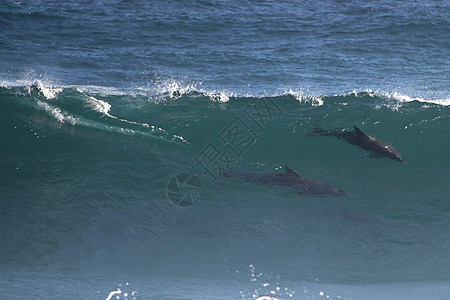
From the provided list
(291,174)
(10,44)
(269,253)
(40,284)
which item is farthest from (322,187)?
(10,44)

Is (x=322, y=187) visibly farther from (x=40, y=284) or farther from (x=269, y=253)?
(x=40, y=284)

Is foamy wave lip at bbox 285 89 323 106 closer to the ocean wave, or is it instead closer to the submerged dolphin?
the ocean wave

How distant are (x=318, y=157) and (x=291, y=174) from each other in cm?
171

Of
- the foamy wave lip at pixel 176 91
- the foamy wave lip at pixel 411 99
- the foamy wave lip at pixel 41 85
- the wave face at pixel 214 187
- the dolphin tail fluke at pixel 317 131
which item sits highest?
the foamy wave lip at pixel 411 99

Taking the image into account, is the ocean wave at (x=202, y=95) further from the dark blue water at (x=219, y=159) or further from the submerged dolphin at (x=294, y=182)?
the submerged dolphin at (x=294, y=182)

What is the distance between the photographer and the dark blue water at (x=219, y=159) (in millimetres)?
9625

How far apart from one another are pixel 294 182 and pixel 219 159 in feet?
7.25

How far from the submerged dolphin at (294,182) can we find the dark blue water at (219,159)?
11 centimetres

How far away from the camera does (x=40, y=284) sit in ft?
28.9

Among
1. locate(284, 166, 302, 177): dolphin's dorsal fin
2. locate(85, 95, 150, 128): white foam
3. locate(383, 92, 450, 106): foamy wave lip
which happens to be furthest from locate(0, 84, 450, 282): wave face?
locate(284, 166, 302, 177): dolphin's dorsal fin

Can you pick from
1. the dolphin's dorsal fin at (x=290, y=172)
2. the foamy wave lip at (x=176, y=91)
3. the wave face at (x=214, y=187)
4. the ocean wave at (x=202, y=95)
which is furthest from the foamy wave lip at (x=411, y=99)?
the dolphin's dorsal fin at (x=290, y=172)

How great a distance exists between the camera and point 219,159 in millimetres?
13867

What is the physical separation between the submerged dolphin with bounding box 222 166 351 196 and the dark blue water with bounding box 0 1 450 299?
108mm

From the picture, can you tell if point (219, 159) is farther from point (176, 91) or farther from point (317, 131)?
point (176, 91)
